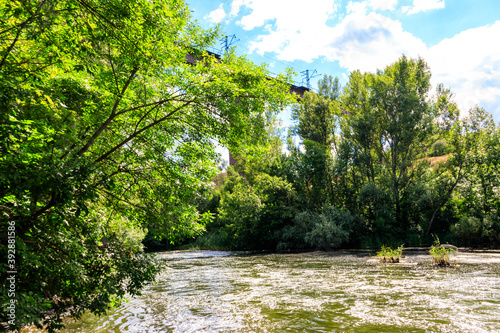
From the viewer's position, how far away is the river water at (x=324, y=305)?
784 cm

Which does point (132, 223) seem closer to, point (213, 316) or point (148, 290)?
point (213, 316)

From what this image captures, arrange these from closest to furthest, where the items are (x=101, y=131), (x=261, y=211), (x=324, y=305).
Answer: (x=101, y=131)
(x=324, y=305)
(x=261, y=211)

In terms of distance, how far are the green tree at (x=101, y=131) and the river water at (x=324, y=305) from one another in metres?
1.72

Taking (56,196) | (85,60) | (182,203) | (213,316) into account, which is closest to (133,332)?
(213,316)

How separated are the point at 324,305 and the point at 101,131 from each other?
8.11 m

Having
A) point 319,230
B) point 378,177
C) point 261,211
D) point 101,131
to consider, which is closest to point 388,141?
point 378,177

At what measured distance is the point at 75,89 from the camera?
566 cm

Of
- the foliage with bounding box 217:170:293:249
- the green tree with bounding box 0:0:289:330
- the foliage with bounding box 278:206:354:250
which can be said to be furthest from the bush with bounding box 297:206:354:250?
the green tree with bounding box 0:0:289:330

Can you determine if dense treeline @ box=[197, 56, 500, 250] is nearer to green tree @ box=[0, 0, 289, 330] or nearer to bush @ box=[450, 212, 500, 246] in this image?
bush @ box=[450, 212, 500, 246]

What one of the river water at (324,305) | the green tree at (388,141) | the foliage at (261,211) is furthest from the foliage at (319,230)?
the river water at (324,305)

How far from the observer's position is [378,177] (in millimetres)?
38219

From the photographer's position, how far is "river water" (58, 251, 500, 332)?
784 cm

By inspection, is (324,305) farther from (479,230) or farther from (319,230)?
(479,230)

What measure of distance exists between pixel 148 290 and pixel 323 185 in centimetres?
2836
